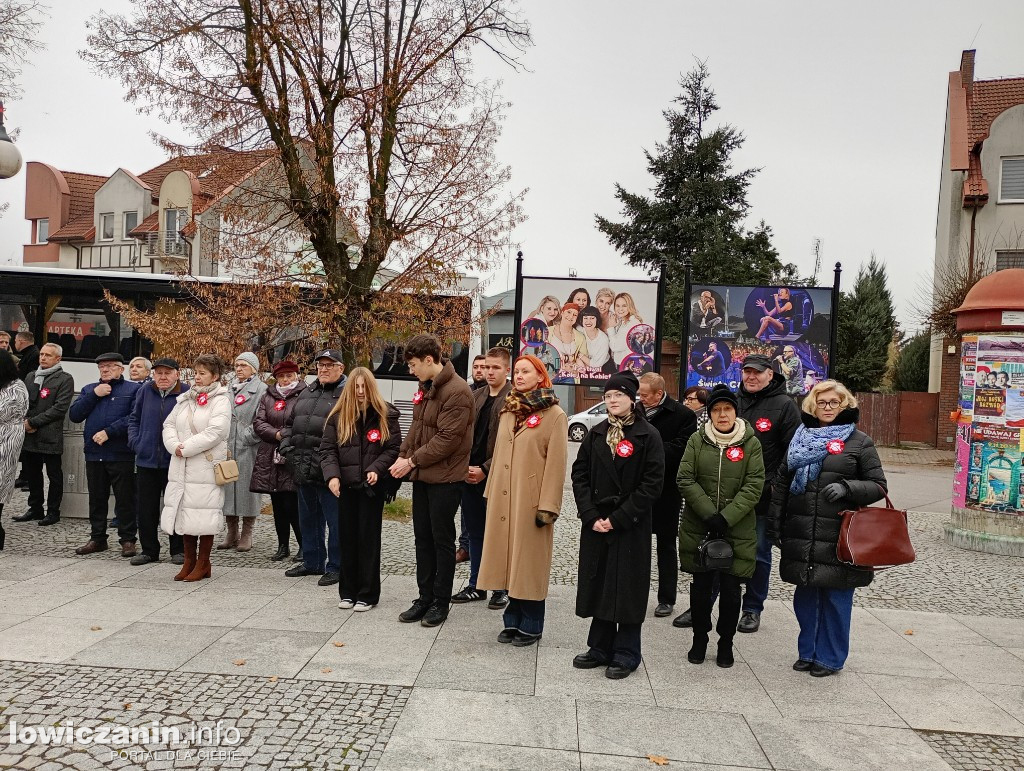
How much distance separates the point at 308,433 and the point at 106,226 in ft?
120

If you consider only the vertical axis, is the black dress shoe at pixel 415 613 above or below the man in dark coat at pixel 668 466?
below

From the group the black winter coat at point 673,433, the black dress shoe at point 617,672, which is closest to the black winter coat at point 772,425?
the black winter coat at point 673,433

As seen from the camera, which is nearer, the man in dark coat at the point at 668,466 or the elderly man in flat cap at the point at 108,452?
the man in dark coat at the point at 668,466

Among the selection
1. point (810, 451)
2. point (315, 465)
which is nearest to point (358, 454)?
point (315, 465)

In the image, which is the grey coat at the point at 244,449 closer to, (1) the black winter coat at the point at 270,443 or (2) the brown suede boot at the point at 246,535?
(2) the brown suede boot at the point at 246,535

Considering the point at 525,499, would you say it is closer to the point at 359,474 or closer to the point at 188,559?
the point at 359,474

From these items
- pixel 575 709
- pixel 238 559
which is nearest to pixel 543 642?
pixel 575 709

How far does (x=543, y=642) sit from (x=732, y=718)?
5.14ft

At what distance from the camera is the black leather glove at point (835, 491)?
4.92 metres

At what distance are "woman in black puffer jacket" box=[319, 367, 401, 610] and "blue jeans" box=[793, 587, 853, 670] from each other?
3077 millimetres

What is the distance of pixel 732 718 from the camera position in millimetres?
4375

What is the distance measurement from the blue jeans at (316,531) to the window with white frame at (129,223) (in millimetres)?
34534

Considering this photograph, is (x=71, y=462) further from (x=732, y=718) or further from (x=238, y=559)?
(x=732, y=718)

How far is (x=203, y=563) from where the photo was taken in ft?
22.7
